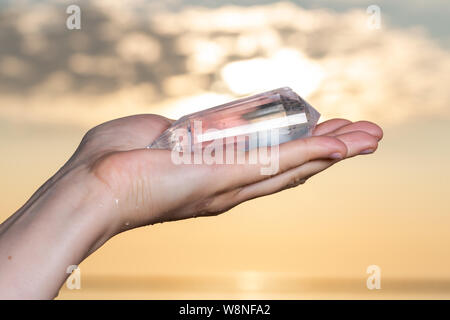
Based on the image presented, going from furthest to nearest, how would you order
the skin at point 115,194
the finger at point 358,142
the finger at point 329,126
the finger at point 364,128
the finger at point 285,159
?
the finger at point 329,126, the finger at point 364,128, the finger at point 358,142, the finger at point 285,159, the skin at point 115,194

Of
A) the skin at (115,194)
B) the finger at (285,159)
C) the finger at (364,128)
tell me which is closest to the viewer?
the skin at (115,194)

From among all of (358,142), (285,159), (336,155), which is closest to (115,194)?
(285,159)

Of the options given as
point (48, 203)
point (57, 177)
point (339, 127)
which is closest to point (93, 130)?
point (57, 177)

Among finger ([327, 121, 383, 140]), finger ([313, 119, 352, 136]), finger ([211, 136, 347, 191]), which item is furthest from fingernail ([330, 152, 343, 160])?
finger ([313, 119, 352, 136])

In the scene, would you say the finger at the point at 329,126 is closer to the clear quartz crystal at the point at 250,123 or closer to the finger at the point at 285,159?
the clear quartz crystal at the point at 250,123

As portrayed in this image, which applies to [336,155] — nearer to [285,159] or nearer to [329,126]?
[285,159]

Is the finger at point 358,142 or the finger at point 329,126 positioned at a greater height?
the finger at point 329,126

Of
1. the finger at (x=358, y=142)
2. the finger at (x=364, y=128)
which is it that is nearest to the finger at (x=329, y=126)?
the finger at (x=364, y=128)

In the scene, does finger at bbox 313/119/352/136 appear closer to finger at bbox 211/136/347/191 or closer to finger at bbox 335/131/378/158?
finger at bbox 335/131/378/158
